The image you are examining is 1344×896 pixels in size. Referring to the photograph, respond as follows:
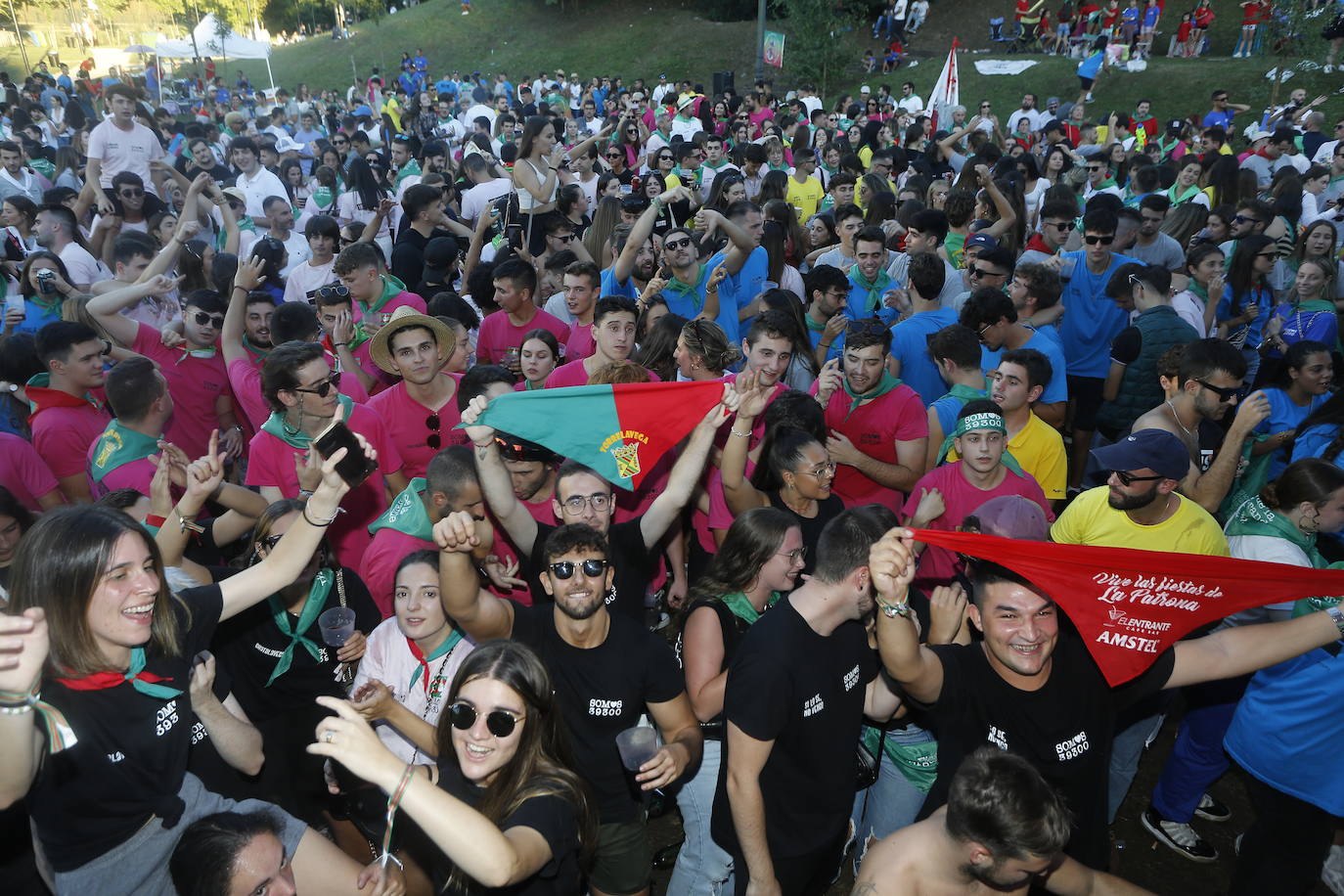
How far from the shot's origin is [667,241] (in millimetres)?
6910

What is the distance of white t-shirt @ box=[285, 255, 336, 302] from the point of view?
7797 mm

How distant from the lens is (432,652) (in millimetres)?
3639

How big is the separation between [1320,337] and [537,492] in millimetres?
6237

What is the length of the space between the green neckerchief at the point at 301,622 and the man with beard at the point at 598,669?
78cm

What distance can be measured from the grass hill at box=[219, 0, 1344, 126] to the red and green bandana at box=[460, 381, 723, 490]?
24.3 m

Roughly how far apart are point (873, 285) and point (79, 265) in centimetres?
742

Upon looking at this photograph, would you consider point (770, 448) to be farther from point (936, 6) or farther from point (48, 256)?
point (936, 6)

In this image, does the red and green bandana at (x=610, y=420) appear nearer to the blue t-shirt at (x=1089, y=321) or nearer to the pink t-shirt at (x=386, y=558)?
the pink t-shirt at (x=386, y=558)

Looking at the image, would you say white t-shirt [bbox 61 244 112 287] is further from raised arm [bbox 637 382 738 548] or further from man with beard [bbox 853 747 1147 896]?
man with beard [bbox 853 747 1147 896]

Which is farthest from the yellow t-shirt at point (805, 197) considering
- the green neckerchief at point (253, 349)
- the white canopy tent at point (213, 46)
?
the white canopy tent at point (213, 46)

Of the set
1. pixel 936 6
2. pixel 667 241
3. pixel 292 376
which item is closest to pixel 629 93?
pixel 936 6

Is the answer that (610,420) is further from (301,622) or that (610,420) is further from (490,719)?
(490,719)

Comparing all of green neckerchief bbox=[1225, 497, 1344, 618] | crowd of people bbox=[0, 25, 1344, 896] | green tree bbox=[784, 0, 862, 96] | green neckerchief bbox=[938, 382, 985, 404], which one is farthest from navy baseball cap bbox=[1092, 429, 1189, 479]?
green tree bbox=[784, 0, 862, 96]

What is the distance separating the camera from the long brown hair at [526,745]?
2.75 meters
